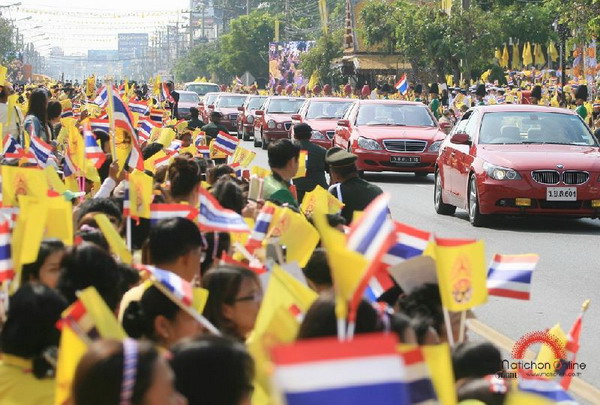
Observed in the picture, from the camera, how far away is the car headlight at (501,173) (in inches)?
609

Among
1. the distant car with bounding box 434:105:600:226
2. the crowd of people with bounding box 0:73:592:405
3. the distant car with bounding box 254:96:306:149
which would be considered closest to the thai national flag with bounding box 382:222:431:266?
the crowd of people with bounding box 0:73:592:405

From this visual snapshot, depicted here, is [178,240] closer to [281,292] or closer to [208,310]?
[208,310]

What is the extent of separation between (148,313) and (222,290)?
36 centimetres

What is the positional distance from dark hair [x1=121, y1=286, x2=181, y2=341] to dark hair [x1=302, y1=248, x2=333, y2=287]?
1.40 meters

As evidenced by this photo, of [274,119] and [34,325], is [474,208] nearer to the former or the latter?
[34,325]

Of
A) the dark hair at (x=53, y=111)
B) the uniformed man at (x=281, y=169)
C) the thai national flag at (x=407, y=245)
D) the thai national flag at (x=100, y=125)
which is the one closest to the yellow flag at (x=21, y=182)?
the uniformed man at (x=281, y=169)

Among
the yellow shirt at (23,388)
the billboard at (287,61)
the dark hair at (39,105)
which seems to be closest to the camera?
the yellow shirt at (23,388)

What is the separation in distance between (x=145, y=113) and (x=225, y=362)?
16.5m

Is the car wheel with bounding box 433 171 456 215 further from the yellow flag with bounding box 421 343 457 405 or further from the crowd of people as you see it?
the yellow flag with bounding box 421 343 457 405

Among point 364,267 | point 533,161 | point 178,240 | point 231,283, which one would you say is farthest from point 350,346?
point 533,161

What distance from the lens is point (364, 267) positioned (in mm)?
2988

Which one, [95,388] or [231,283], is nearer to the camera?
[95,388]

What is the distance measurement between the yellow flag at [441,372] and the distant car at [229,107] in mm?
41483

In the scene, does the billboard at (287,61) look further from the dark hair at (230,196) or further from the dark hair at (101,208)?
the dark hair at (101,208)
